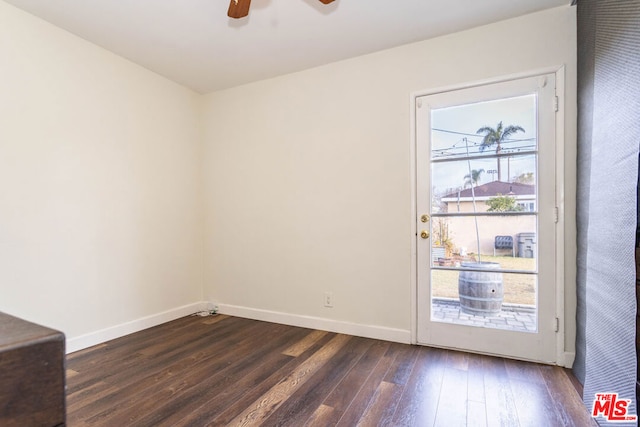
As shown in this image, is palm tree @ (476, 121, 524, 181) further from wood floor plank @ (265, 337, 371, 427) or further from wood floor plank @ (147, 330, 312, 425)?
wood floor plank @ (147, 330, 312, 425)

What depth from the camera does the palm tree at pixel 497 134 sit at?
240cm

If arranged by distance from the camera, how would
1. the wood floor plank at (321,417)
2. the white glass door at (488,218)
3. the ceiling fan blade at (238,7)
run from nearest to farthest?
the wood floor plank at (321,417)
the ceiling fan blade at (238,7)
the white glass door at (488,218)

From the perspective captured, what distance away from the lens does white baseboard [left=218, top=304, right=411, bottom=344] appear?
108 inches

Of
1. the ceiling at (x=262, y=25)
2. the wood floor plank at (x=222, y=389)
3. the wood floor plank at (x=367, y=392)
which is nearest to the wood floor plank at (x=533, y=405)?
the wood floor plank at (x=367, y=392)

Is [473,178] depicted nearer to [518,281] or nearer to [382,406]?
[518,281]

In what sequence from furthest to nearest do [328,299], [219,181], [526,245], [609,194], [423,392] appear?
[219,181], [328,299], [526,245], [423,392], [609,194]

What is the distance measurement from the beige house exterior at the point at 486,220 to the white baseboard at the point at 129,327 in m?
2.84

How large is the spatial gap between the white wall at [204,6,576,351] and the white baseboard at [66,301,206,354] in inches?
11.4

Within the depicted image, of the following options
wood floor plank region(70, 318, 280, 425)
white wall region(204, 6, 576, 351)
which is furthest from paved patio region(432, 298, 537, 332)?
wood floor plank region(70, 318, 280, 425)

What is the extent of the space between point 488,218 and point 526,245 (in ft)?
1.06

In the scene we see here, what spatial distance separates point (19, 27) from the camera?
2.27 metres

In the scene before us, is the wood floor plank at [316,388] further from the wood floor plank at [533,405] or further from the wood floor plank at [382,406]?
the wood floor plank at [533,405]

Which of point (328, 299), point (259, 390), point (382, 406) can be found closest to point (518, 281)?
point (382, 406)

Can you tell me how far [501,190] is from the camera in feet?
7.99
